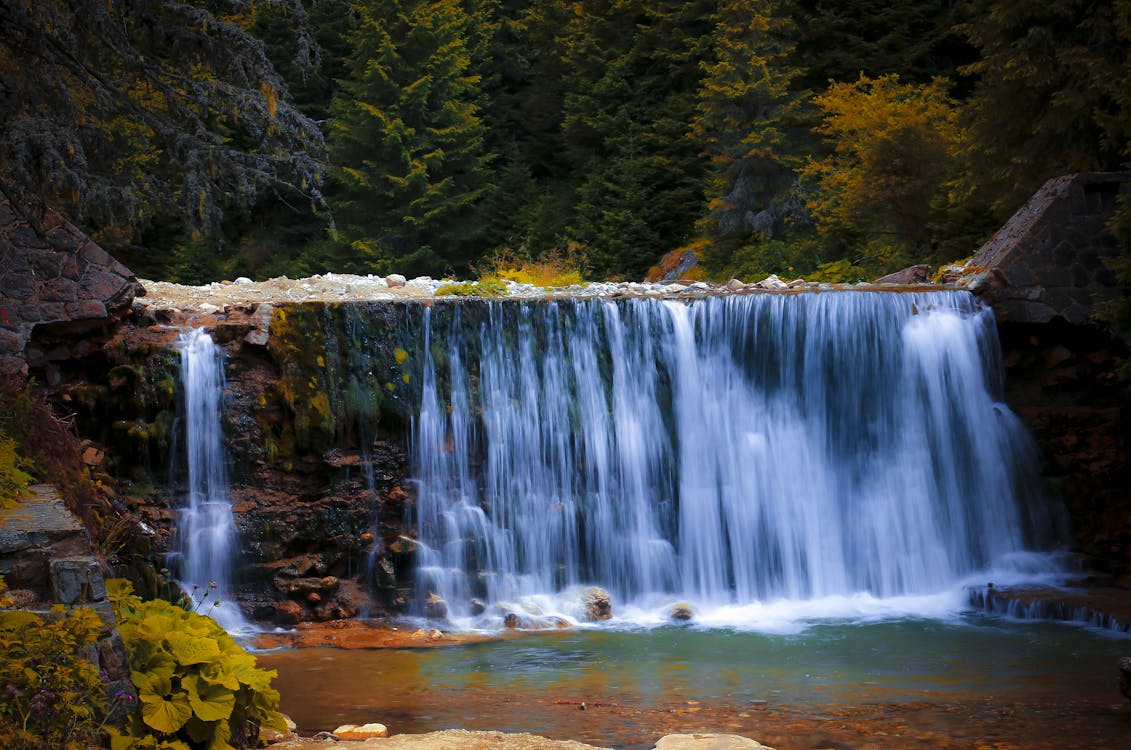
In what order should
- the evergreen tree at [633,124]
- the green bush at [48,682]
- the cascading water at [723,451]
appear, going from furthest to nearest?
the evergreen tree at [633,124] → the cascading water at [723,451] → the green bush at [48,682]

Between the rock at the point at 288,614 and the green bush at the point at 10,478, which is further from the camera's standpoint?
the rock at the point at 288,614

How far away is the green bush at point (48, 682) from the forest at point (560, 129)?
543 centimetres

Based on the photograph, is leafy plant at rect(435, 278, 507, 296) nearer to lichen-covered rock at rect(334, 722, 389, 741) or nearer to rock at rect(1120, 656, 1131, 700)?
lichen-covered rock at rect(334, 722, 389, 741)

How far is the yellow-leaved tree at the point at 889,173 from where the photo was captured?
16.7m

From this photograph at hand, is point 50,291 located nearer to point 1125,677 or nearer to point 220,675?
point 220,675

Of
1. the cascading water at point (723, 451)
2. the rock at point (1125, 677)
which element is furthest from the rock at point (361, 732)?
the rock at point (1125, 677)

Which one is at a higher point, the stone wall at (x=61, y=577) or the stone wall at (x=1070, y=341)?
the stone wall at (x=1070, y=341)

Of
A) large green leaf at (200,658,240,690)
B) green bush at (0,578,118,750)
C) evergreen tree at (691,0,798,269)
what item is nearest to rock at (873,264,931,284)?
evergreen tree at (691,0,798,269)

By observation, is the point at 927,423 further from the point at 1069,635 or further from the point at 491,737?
the point at 491,737

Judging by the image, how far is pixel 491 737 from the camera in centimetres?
638

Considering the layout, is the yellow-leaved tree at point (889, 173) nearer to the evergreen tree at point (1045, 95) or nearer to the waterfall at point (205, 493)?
the evergreen tree at point (1045, 95)

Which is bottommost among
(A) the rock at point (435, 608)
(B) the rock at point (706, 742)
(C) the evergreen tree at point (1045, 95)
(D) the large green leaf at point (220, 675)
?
(B) the rock at point (706, 742)

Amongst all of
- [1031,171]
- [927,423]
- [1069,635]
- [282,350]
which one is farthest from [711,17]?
[1069,635]

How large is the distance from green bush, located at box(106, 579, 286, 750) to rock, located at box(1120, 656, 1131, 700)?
5412 millimetres
